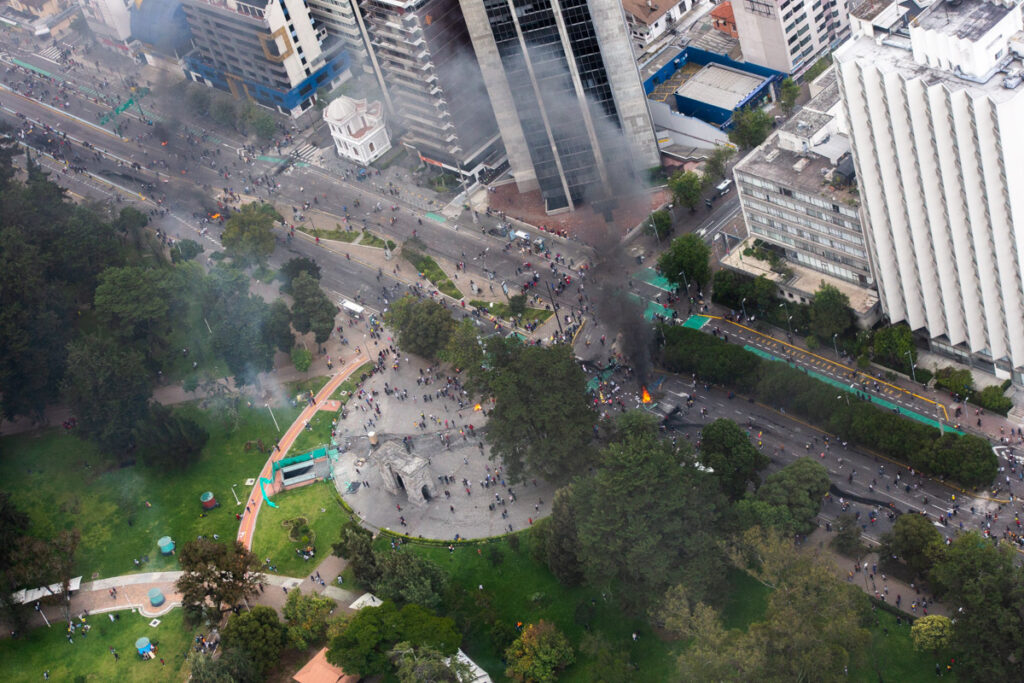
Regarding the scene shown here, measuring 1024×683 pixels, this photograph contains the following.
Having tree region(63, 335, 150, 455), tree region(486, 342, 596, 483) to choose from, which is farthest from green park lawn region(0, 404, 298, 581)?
tree region(486, 342, 596, 483)

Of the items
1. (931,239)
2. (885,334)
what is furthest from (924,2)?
(885,334)

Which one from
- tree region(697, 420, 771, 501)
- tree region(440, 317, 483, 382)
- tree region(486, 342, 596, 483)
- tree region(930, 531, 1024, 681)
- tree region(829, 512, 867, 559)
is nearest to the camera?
tree region(930, 531, 1024, 681)

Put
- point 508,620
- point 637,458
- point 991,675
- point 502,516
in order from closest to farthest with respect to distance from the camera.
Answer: point 991,675, point 637,458, point 508,620, point 502,516

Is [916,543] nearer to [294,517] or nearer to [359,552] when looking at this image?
[359,552]

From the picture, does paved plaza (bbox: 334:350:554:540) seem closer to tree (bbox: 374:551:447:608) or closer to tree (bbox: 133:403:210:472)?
tree (bbox: 374:551:447:608)

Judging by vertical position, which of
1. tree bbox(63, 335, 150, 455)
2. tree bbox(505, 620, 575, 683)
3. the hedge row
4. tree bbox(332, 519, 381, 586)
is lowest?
tree bbox(505, 620, 575, 683)

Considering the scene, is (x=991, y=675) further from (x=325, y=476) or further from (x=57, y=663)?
(x=57, y=663)
